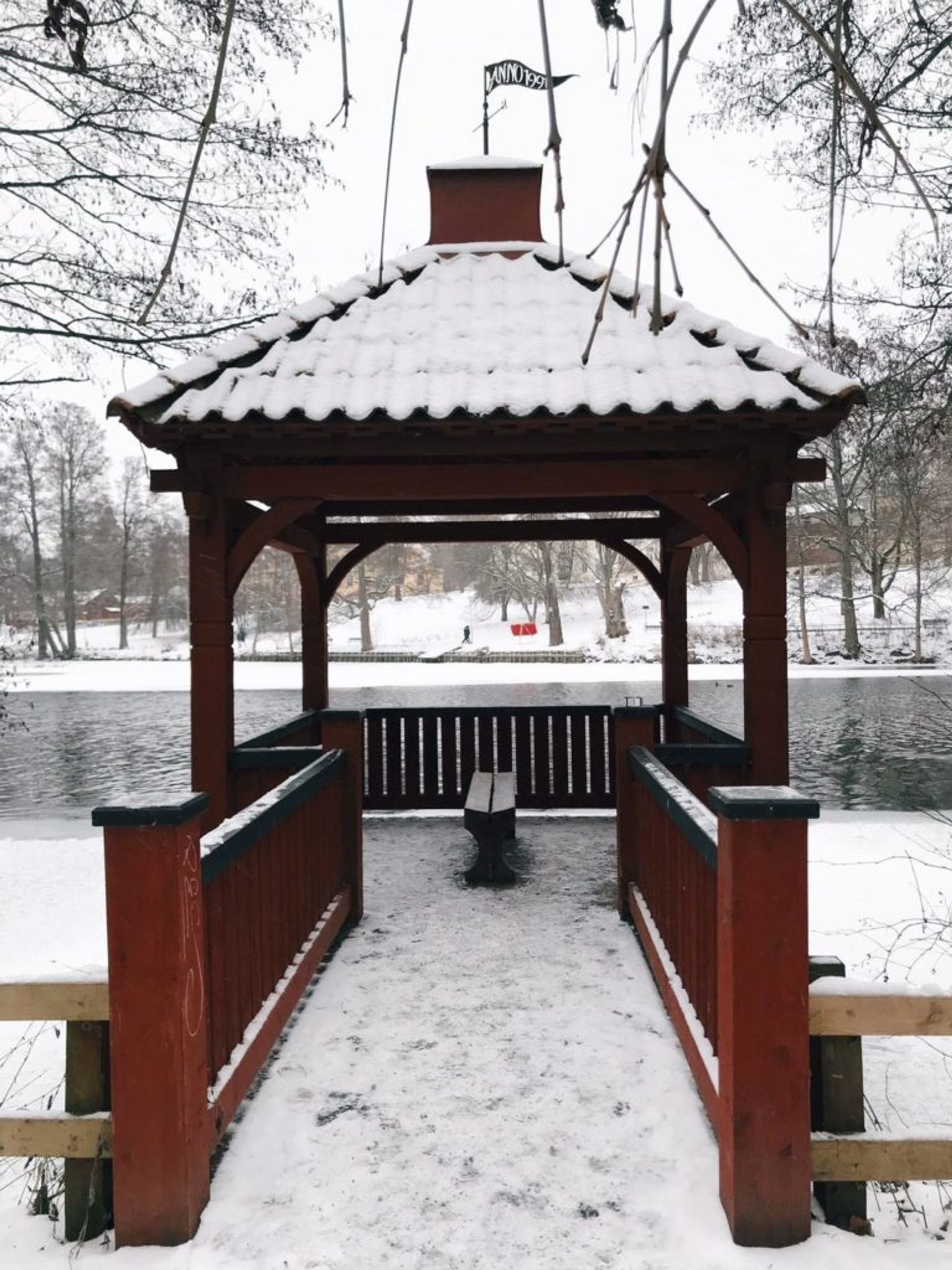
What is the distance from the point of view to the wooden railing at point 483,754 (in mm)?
7477

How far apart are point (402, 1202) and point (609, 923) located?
2.53 meters

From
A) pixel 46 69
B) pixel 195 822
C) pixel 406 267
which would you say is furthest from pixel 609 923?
pixel 46 69

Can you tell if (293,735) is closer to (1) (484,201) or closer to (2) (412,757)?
(2) (412,757)

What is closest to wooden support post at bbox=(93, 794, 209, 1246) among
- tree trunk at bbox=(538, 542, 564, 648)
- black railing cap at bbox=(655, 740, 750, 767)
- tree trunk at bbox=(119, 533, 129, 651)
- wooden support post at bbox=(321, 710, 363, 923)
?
wooden support post at bbox=(321, 710, 363, 923)

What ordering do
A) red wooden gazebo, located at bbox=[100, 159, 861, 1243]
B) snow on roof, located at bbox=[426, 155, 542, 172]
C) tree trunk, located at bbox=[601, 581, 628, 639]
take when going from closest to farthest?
red wooden gazebo, located at bbox=[100, 159, 861, 1243] → snow on roof, located at bbox=[426, 155, 542, 172] → tree trunk, located at bbox=[601, 581, 628, 639]

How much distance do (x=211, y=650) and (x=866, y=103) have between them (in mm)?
4510

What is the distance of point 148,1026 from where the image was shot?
7.72 feet

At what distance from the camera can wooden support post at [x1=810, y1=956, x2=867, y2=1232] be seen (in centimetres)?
242

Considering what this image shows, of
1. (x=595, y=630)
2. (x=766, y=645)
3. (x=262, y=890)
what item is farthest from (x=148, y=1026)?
(x=595, y=630)

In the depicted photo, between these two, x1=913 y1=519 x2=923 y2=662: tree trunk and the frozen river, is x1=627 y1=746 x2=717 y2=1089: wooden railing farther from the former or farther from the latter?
x1=913 y1=519 x2=923 y2=662: tree trunk

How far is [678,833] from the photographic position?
3.52 metres

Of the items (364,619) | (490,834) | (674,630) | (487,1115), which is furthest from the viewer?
(364,619)

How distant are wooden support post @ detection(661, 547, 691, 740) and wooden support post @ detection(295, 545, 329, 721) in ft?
9.54

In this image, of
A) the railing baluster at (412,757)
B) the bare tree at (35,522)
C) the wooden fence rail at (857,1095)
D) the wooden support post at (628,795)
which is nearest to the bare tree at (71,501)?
the bare tree at (35,522)
